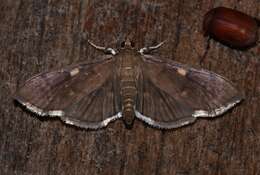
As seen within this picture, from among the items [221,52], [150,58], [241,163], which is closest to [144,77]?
[150,58]

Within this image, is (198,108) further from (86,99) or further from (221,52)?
(86,99)

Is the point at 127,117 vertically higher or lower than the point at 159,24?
lower

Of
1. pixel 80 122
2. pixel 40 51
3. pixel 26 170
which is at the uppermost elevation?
pixel 40 51

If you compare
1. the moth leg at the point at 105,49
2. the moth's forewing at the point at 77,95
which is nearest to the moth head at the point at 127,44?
the moth leg at the point at 105,49

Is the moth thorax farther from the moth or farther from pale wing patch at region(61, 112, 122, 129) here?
pale wing patch at region(61, 112, 122, 129)

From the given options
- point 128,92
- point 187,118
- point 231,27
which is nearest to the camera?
point 187,118

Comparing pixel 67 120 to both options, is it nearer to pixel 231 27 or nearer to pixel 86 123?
pixel 86 123

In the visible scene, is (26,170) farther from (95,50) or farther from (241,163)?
(241,163)

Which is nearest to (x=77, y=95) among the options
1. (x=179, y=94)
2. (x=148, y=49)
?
(x=148, y=49)
